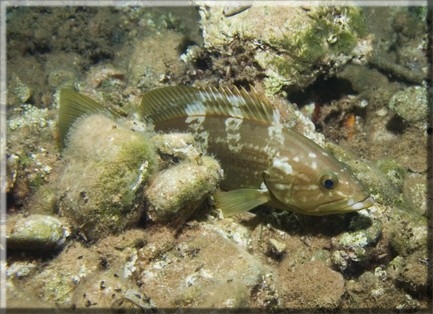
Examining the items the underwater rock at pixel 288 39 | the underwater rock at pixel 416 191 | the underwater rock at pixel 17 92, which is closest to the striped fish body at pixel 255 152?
the underwater rock at pixel 288 39

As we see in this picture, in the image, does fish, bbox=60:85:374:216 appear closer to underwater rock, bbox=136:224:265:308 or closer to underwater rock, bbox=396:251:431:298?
underwater rock, bbox=136:224:265:308

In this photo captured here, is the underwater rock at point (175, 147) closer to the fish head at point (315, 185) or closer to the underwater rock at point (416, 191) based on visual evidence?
the fish head at point (315, 185)

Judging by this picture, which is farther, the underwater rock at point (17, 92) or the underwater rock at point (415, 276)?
the underwater rock at point (17, 92)

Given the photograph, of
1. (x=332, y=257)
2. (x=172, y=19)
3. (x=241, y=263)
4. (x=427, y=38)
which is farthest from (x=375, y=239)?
(x=172, y=19)

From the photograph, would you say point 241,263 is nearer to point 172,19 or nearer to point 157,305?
point 157,305

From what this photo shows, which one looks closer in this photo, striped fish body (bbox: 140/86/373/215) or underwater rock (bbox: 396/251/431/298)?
underwater rock (bbox: 396/251/431/298)

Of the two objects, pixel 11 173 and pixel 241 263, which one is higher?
pixel 11 173

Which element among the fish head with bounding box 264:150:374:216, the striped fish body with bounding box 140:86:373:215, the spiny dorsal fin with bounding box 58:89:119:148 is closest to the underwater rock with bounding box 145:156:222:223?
the striped fish body with bounding box 140:86:373:215
